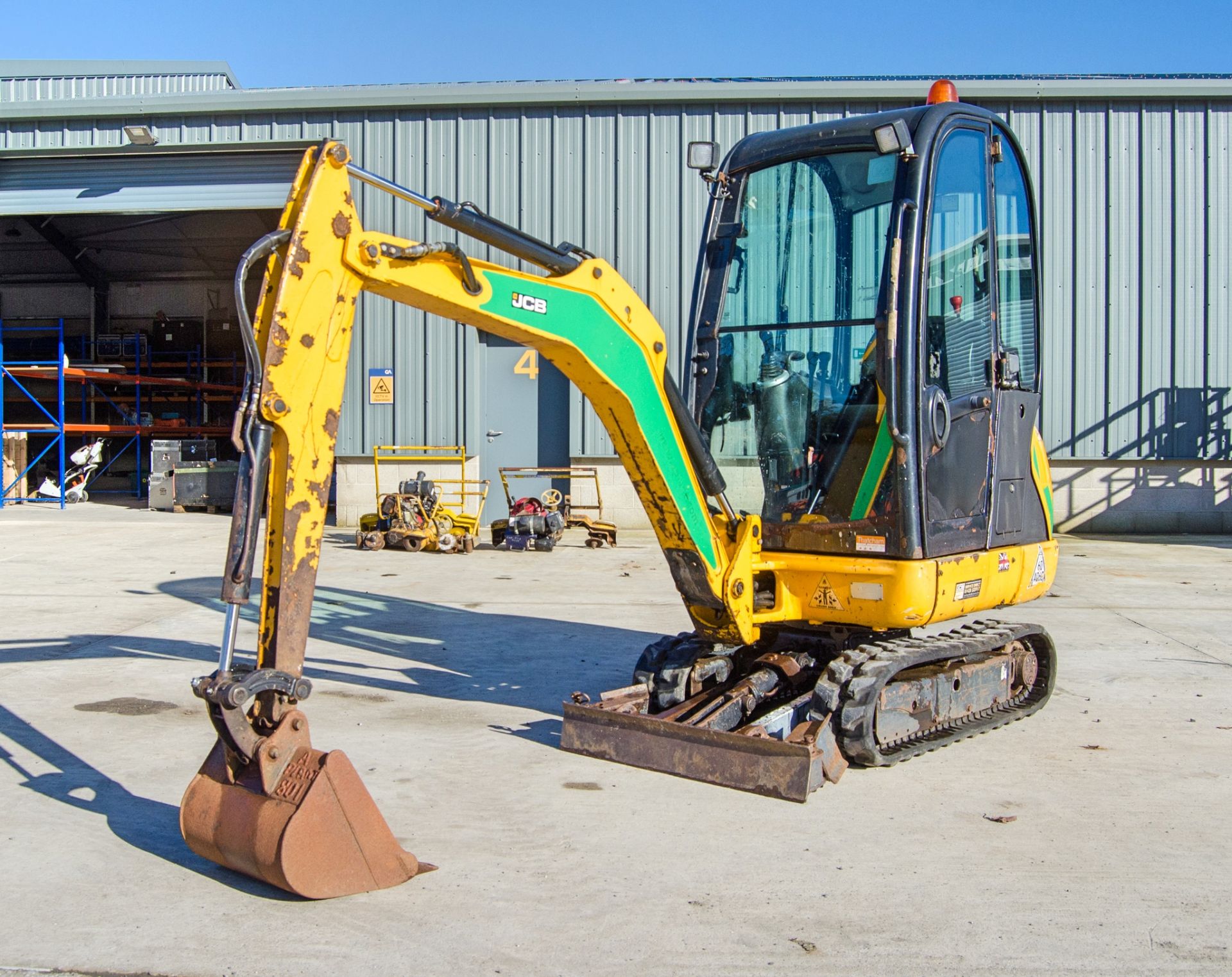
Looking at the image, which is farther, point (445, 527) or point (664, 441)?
point (445, 527)

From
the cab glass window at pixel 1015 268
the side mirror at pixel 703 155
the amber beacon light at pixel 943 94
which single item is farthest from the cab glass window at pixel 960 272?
the side mirror at pixel 703 155

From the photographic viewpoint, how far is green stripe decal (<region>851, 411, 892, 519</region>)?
18.6 ft

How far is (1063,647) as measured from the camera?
28.8ft

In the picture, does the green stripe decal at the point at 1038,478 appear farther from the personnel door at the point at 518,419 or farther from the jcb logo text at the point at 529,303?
the personnel door at the point at 518,419

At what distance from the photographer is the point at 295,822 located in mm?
3951

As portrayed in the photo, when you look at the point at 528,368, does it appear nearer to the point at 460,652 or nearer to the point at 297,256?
the point at 460,652

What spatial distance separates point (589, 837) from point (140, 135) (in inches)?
658

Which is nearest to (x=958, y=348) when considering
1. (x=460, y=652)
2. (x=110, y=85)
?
(x=460, y=652)

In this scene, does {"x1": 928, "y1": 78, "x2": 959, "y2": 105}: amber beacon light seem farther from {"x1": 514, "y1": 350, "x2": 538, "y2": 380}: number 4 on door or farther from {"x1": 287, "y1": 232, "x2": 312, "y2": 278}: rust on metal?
{"x1": 514, "y1": 350, "x2": 538, "y2": 380}: number 4 on door

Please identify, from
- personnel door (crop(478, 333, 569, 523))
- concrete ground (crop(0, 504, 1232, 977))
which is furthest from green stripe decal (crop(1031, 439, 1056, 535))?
personnel door (crop(478, 333, 569, 523))

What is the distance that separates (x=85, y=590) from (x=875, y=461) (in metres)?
8.44

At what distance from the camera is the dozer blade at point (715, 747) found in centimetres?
516

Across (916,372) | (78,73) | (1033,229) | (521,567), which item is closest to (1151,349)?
(521,567)

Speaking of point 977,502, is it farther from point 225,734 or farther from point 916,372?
point 225,734
